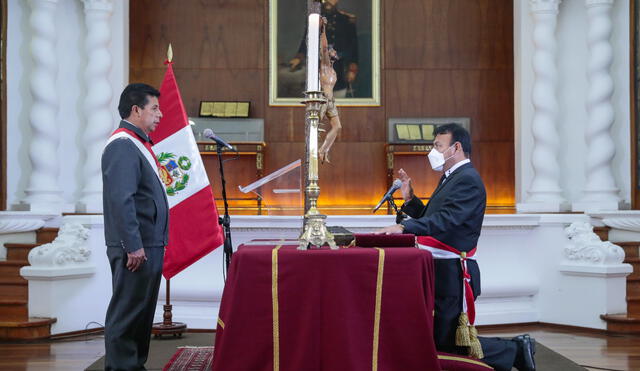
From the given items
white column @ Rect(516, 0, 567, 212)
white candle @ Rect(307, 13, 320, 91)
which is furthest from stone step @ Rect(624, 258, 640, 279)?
white candle @ Rect(307, 13, 320, 91)

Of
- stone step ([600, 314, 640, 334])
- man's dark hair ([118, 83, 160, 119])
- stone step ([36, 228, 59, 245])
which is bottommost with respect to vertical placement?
stone step ([600, 314, 640, 334])

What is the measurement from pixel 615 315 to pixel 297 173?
295cm

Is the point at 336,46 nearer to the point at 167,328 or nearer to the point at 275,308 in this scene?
the point at 167,328

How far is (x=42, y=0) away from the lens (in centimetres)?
747

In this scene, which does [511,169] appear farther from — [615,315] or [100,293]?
[100,293]

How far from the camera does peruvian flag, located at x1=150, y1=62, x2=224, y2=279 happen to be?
5293 mm

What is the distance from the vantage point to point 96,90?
7859 mm

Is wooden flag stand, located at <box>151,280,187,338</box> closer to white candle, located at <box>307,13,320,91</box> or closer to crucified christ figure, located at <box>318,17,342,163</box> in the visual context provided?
crucified christ figure, located at <box>318,17,342,163</box>

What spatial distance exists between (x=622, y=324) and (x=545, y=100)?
267 cm

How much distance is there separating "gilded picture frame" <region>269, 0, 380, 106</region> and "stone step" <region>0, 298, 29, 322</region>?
4206mm

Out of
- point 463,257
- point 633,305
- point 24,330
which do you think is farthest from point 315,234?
point 633,305

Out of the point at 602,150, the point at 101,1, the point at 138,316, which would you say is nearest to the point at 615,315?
the point at 602,150

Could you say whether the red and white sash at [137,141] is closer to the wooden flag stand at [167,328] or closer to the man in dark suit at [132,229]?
the man in dark suit at [132,229]

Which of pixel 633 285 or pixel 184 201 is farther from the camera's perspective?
pixel 633 285
